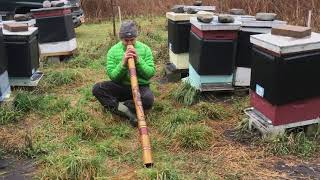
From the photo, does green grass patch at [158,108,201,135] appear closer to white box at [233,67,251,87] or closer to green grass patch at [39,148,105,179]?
white box at [233,67,251,87]

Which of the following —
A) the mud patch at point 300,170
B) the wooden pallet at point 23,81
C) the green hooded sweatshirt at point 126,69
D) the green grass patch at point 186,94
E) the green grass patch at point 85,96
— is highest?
the green hooded sweatshirt at point 126,69

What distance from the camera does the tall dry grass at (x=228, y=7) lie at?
935cm

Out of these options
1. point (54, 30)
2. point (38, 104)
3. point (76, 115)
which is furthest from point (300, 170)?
point (54, 30)

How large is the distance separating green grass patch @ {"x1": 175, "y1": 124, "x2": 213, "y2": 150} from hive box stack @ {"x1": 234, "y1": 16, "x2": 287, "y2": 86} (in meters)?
1.38

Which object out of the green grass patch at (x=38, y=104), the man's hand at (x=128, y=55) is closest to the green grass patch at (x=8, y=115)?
the green grass patch at (x=38, y=104)

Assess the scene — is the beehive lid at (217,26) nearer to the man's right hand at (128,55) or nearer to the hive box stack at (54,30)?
the man's right hand at (128,55)

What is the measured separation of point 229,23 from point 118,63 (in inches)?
58.8

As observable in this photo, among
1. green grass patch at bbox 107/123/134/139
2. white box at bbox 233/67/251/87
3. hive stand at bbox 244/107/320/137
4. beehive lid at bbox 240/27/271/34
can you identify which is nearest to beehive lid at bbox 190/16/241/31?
beehive lid at bbox 240/27/271/34

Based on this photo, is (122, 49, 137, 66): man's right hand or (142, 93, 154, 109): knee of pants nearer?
(122, 49, 137, 66): man's right hand

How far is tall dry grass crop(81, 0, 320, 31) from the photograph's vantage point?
30.7 ft

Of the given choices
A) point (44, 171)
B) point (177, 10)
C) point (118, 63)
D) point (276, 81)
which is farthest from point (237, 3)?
point (44, 171)

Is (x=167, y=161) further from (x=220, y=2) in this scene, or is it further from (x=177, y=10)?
(x=220, y=2)

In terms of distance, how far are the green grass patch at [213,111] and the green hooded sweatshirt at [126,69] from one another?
73 cm

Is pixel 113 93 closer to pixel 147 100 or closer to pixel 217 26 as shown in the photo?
pixel 147 100
